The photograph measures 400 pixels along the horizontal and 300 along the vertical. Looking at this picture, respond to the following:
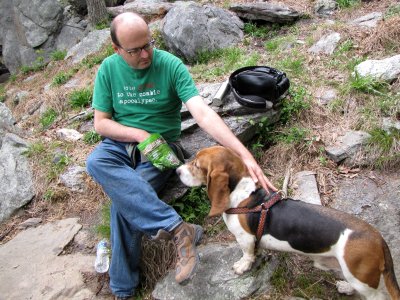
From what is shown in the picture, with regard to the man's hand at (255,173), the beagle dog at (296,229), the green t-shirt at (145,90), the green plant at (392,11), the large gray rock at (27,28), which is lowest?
the large gray rock at (27,28)

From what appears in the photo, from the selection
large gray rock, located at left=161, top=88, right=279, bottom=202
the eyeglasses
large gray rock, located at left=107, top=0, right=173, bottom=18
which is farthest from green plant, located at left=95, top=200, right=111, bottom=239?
large gray rock, located at left=107, top=0, right=173, bottom=18

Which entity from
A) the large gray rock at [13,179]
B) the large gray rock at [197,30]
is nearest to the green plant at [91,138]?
the large gray rock at [13,179]

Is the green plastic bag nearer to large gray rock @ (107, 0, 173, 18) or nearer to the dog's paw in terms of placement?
the dog's paw

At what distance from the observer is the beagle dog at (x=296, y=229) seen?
2.71 metres

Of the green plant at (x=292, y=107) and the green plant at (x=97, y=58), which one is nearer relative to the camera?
the green plant at (x=292, y=107)

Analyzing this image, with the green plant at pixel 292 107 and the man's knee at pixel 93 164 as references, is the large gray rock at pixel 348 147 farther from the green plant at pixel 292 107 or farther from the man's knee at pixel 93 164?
the man's knee at pixel 93 164

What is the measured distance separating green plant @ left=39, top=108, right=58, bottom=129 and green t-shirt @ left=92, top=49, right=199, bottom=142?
11.6 feet

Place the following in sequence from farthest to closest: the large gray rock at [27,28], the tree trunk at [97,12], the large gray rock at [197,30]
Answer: the large gray rock at [27,28]
the tree trunk at [97,12]
the large gray rock at [197,30]

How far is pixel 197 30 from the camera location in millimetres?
7926

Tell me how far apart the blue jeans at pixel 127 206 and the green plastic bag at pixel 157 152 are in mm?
178

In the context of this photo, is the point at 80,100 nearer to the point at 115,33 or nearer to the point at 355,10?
the point at 115,33

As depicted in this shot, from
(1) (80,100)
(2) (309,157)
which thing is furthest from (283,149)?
(1) (80,100)

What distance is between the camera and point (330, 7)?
8430mm

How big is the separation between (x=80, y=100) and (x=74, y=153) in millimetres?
1906
